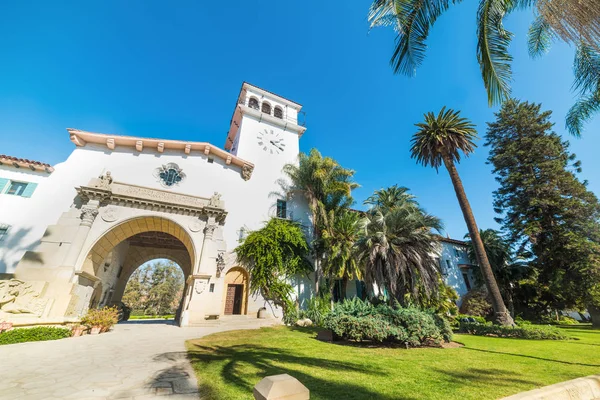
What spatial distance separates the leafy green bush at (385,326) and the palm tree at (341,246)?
21.6 feet

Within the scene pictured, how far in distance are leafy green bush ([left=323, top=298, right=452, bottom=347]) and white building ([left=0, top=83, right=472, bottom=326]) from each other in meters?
8.49

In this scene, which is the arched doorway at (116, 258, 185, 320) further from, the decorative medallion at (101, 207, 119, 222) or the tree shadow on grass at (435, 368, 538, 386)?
the tree shadow on grass at (435, 368, 538, 386)

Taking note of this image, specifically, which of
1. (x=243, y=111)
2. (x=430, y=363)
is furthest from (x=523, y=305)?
(x=243, y=111)

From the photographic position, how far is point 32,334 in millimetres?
8539

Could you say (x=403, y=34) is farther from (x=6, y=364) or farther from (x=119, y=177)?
(x=119, y=177)

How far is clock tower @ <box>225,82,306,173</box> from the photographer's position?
22.9 metres

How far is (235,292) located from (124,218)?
9.01m

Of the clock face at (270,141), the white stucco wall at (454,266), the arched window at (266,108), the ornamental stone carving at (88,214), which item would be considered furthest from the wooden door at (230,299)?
the white stucco wall at (454,266)

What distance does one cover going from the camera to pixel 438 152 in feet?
57.1

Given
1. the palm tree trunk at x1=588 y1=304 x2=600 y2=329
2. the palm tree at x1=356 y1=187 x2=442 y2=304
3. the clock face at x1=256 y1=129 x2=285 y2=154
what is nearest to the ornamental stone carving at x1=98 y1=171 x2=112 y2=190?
the clock face at x1=256 y1=129 x2=285 y2=154

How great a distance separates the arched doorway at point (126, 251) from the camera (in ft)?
47.8

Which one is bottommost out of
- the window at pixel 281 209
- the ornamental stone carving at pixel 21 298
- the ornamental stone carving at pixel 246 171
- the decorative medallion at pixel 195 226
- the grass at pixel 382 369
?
the grass at pixel 382 369

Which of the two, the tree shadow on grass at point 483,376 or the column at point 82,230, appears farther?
the column at point 82,230

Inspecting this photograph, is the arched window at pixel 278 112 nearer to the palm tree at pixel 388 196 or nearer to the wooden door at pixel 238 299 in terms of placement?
the palm tree at pixel 388 196
